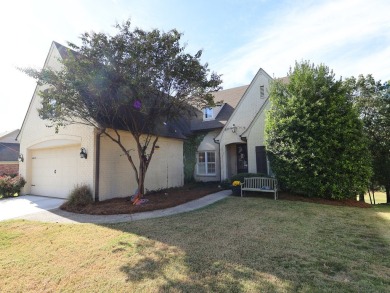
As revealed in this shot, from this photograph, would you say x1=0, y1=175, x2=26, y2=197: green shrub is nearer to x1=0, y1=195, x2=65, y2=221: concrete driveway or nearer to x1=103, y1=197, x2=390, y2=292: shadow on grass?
x1=0, y1=195, x2=65, y2=221: concrete driveway

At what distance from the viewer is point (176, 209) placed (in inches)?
358

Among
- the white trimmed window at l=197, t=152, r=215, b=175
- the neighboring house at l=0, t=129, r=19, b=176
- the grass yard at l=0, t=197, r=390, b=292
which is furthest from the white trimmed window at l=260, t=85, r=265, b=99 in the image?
the neighboring house at l=0, t=129, r=19, b=176

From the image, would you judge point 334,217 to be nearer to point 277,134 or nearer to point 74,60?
point 277,134

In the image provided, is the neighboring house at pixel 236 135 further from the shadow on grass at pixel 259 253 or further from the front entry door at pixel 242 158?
the shadow on grass at pixel 259 253

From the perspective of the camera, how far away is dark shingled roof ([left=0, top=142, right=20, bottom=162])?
22.3 meters

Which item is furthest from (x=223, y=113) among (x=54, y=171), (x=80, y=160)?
(x=54, y=171)

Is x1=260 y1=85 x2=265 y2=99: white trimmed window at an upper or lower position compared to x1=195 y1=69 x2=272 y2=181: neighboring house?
upper

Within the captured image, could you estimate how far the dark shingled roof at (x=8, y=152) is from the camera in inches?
879

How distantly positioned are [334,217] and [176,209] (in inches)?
227

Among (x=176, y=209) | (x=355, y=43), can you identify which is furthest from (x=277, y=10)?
(x=176, y=209)

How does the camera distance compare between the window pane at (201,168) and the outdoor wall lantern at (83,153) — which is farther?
the window pane at (201,168)

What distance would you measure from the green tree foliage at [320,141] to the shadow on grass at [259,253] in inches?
95.5

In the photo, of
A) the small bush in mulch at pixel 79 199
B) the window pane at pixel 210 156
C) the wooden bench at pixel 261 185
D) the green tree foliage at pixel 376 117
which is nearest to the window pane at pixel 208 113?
the window pane at pixel 210 156

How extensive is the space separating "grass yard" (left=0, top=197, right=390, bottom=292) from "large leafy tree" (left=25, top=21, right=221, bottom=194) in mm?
4778
